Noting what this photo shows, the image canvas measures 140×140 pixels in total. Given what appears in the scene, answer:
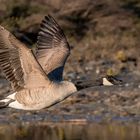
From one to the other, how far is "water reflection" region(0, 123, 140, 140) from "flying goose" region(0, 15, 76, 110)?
96 centimetres

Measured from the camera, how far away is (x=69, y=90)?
515 inches

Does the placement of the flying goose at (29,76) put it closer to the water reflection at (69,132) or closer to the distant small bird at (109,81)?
the distant small bird at (109,81)

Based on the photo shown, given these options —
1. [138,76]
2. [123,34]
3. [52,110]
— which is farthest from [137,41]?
[52,110]

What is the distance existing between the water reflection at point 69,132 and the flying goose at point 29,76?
96 centimetres

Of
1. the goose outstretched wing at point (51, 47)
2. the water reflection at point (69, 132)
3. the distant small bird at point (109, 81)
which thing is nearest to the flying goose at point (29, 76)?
the goose outstretched wing at point (51, 47)

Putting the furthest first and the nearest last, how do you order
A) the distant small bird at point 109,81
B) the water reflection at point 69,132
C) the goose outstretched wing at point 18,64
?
the water reflection at point 69,132
the distant small bird at point 109,81
the goose outstretched wing at point 18,64

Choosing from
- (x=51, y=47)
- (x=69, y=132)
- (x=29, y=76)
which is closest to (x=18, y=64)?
(x=29, y=76)

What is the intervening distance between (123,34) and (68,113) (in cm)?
571

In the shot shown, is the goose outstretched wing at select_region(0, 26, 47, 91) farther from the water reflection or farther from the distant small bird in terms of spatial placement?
the water reflection

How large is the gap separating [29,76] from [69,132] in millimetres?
1921

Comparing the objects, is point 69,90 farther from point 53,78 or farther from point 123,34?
point 123,34

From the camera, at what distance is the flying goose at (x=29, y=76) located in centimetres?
1248

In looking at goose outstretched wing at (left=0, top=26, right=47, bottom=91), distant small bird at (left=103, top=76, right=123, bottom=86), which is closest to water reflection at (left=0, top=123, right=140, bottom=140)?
distant small bird at (left=103, top=76, right=123, bottom=86)

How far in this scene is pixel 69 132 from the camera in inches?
572
